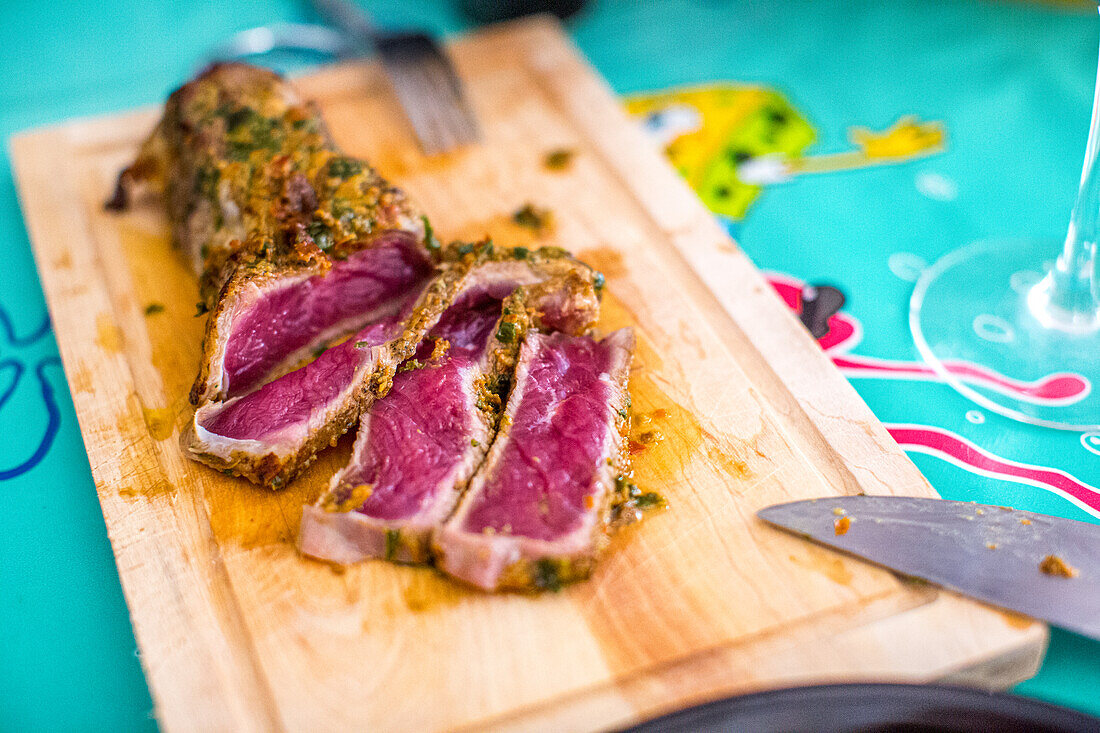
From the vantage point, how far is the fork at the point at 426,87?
377cm

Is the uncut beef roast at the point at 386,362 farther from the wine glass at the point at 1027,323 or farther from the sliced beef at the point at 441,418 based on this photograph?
the wine glass at the point at 1027,323

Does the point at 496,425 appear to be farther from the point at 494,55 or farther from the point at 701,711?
the point at 494,55

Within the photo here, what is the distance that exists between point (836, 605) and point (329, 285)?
188 cm

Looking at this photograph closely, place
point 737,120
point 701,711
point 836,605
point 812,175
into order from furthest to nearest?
point 737,120 < point 812,175 < point 836,605 < point 701,711

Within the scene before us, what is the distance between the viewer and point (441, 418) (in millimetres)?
2531

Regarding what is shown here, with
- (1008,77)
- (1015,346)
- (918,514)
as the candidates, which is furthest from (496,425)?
(1008,77)

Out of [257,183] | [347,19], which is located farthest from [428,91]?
[257,183]

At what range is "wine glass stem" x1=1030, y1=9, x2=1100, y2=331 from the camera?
9.31 feet

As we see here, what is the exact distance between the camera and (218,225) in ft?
9.87

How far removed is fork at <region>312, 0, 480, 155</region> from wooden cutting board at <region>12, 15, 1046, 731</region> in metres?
0.37

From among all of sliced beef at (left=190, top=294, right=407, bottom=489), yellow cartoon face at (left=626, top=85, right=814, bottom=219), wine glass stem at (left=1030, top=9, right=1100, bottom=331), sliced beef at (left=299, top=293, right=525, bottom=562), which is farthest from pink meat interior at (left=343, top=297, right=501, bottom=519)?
wine glass stem at (left=1030, top=9, right=1100, bottom=331)

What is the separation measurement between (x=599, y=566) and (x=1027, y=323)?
193 centimetres

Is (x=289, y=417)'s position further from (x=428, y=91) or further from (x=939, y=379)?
(x=939, y=379)

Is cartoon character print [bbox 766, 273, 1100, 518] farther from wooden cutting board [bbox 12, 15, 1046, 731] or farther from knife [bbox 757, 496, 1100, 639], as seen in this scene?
knife [bbox 757, 496, 1100, 639]
